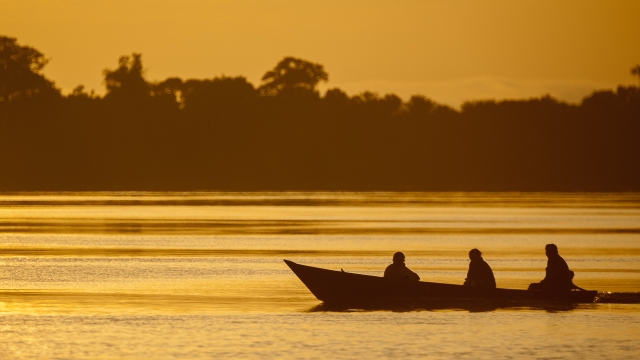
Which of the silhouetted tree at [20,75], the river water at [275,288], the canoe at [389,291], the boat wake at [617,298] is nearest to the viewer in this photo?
the river water at [275,288]

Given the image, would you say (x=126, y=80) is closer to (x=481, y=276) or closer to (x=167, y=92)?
(x=167, y=92)

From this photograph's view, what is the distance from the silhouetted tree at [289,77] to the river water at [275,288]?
317 ft

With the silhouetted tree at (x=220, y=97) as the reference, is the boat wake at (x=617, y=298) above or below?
below

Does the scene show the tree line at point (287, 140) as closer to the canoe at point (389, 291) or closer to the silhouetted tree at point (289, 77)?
the silhouetted tree at point (289, 77)

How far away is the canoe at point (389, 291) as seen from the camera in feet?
93.1

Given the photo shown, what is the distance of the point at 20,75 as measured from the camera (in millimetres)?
146875

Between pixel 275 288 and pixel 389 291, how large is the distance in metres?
6.71

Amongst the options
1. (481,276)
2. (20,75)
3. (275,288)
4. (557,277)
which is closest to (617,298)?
(557,277)

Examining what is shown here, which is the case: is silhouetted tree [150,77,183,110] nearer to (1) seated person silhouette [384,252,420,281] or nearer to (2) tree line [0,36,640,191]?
(2) tree line [0,36,640,191]

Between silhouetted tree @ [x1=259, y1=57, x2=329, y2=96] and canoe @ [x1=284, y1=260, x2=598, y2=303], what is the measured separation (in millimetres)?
141657

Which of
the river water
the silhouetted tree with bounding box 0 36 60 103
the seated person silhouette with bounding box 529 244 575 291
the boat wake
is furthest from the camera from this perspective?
the silhouetted tree with bounding box 0 36 60 103

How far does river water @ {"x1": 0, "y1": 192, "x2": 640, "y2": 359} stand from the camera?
24219mm

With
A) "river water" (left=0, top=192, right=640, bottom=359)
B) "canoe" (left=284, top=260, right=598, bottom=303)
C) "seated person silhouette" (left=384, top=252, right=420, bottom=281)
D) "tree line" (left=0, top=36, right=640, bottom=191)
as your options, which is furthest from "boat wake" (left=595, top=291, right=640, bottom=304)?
"tree line" (left=0, top=36, right=640, bottom=191)

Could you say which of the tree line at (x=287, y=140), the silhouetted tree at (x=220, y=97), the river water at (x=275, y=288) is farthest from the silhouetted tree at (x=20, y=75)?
the river water at (x=275, y=288)
